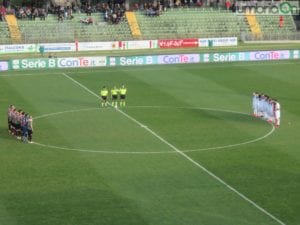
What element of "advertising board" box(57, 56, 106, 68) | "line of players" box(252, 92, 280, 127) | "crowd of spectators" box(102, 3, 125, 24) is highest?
"crowd of spectators" box(102, 3, 125, 24)

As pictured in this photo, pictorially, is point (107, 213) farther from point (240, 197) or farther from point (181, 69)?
point (181, 69)

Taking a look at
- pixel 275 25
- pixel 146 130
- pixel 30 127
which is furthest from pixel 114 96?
pixel 275 25

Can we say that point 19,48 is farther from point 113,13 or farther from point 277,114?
point 277,114

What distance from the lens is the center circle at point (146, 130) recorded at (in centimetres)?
2866

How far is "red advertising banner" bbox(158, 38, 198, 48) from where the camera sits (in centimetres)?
6862

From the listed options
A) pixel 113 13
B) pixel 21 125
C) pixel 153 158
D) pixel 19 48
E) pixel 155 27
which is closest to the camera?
pixel 153 158

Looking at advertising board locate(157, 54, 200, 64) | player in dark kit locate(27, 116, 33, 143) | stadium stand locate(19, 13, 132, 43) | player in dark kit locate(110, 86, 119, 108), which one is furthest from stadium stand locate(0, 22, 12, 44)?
player in dark kit locate(27, 116, 33, 143)

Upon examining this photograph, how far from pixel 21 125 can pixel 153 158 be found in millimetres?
6346

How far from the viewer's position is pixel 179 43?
69.0 m

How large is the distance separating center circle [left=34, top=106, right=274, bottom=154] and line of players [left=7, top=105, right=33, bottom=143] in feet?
1.97

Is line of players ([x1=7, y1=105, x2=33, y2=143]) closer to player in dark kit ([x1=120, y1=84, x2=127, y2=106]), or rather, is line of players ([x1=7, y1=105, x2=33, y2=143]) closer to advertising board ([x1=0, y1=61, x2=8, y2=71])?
player in dark kit ([x1=120, y1=84, x2=127, y2=106])

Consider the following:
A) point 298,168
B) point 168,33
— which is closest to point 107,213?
point 298,168

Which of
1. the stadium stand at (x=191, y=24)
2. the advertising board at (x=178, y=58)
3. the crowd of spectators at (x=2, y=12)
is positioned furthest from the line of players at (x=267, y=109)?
the crowd of spectators at (x=2, y=12)

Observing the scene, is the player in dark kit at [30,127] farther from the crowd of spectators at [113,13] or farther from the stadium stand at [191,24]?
the crowd of spectators at [113,13]
